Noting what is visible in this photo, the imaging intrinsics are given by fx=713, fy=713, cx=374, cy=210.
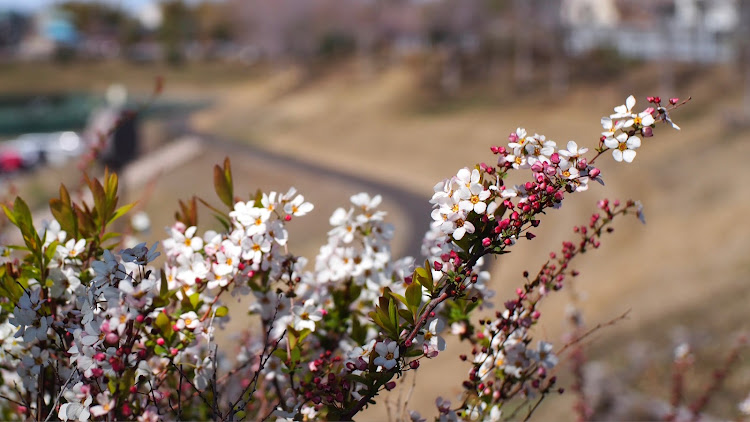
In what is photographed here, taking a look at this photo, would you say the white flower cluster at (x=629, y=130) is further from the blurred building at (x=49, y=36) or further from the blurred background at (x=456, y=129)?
Result: the blurred building at (x=49, y=36)

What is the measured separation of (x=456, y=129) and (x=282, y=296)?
38.9 metres

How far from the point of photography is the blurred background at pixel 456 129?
1030cm

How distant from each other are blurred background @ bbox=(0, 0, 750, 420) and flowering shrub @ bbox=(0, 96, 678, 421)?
1.84 ft

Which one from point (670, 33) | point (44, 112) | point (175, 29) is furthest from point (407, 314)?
point (175, 29)

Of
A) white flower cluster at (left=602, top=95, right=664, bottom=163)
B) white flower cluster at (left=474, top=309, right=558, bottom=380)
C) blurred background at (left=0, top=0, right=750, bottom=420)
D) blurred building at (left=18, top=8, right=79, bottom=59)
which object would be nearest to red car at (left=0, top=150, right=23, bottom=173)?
blurred background at (left=0, top=0, right=750, bottom=420)

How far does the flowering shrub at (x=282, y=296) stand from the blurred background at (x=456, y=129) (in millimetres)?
562

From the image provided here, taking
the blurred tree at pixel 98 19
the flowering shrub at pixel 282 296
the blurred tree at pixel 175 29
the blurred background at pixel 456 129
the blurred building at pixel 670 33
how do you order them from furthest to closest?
the blurred tree at pixel 98 19 < the blurred tree at pixel 175 29 < the blurred building at pixel 670 33 < the blurred background at pixel 456 129 < the flowering shrub at pixel 282 296

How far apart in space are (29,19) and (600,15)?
102711mm

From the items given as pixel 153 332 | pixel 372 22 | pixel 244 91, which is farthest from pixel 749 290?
pixel 244 91

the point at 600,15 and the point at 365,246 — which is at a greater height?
the point at 600,15

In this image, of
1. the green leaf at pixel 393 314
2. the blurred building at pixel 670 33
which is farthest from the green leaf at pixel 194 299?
the blurred building at pixel 670 33

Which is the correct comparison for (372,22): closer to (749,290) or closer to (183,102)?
(183,102)

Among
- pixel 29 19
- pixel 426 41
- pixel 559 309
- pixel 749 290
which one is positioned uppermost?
pixel 29 19

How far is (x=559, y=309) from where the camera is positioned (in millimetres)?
14703
